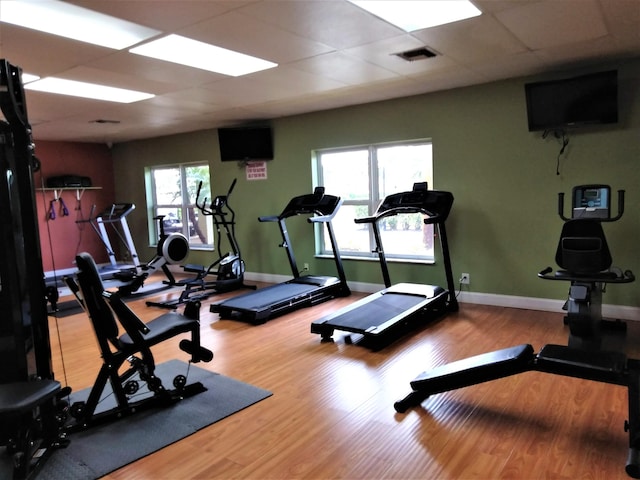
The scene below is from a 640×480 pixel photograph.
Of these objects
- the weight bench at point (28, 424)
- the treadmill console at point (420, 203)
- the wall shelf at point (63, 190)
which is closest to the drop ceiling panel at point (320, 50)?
the treadmill console at point (420, 203)

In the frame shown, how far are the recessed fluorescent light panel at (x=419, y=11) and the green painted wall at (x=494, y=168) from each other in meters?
2.03

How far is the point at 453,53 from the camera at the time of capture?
3.79m

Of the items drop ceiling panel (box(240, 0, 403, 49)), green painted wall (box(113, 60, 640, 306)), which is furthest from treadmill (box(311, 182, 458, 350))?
drop ceiling panel (box(240, 0, 403, 49))

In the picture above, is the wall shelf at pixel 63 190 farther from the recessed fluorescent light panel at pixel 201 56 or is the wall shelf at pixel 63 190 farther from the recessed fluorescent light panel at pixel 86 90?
the recessed fluorescent light panel at pixel 201 56

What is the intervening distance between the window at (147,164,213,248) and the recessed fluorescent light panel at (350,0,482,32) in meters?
5.24

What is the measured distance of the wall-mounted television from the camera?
6625 mm

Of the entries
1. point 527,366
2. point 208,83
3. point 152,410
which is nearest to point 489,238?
point 527,366

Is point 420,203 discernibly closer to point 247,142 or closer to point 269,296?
point 269,296

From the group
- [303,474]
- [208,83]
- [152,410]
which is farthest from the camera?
[208,83]

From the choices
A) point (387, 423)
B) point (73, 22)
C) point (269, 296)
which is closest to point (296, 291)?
point (269, 296)

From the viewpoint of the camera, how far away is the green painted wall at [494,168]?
4.30m

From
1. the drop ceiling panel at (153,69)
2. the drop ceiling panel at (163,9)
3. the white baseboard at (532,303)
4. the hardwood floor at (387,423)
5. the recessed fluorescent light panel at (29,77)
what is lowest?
the hardwood floor at (387,423)

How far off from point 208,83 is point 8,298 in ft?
9.19

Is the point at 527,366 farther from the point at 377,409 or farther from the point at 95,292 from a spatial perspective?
the point at 95,292
